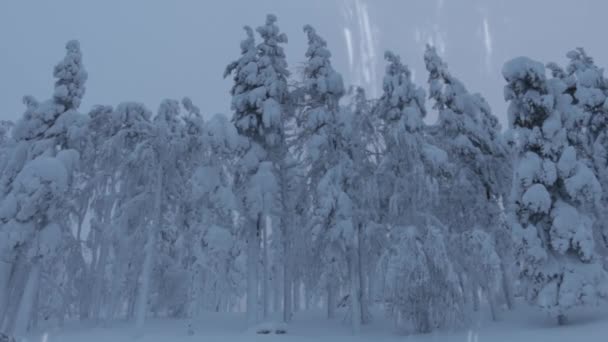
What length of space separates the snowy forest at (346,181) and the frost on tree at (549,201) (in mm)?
71

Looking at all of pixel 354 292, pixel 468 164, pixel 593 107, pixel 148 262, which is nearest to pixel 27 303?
pixel 148 262

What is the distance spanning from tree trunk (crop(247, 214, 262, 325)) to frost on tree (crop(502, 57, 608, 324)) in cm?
1181

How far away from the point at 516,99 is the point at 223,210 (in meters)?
14.2

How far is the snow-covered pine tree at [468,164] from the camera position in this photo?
24.0m

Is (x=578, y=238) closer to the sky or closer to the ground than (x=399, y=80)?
closer to the ground

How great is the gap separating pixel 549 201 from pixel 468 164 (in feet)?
21.8

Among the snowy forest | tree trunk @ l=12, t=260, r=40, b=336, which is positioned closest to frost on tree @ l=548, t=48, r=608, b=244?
the snowy forest

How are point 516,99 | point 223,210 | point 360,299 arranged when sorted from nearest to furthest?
point 516,99 → point 223,210 → point 360,299

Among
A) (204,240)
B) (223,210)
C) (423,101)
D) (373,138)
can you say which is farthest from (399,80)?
(204,240)

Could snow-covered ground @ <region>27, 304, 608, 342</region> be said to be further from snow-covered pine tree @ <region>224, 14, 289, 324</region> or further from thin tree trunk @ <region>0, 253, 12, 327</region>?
snow-covered pine tree @ <region>224, 14, 289, 324</region>

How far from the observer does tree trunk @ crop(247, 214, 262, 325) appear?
A: 22.5 m

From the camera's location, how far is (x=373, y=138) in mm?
25438

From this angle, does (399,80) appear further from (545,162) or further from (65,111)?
(65,111)

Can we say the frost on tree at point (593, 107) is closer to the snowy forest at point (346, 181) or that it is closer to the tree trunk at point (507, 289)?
the snowy forest at point (346, 181)
